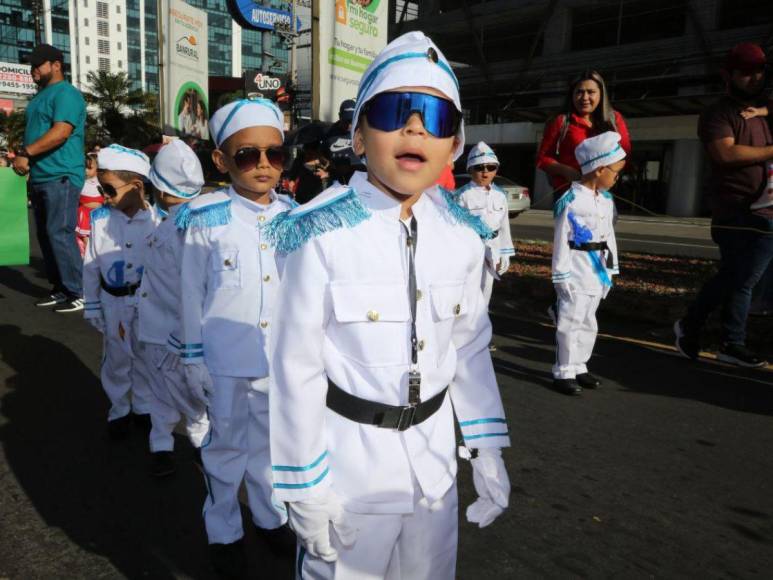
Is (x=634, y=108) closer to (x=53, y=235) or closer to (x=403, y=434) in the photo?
(x=53, y=235)

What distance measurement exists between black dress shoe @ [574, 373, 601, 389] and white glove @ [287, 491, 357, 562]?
3.70 m

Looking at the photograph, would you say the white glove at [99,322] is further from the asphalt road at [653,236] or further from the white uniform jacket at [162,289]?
the asphalt road at [653,236]

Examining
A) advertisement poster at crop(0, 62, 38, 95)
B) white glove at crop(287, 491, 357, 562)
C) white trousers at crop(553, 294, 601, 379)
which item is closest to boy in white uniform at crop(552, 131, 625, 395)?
white trousers at crop(553, 294, 601, 379)

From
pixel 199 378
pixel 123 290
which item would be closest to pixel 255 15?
pixel 123 290

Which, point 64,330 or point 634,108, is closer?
point 64,330

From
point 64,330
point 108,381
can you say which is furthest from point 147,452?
point 64,330

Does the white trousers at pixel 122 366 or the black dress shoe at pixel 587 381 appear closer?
the white trousers at pixel 122 366

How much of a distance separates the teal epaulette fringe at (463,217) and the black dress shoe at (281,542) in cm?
168

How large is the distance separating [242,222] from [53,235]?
516 centimetres

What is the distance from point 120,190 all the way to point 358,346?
301 cm

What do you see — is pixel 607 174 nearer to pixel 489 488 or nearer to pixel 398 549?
pixel 489 488

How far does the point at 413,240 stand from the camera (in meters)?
1.82

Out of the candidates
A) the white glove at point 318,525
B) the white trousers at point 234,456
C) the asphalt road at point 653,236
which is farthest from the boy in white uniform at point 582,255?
the asphalt road at point 653,236

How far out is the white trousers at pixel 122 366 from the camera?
4023mm
